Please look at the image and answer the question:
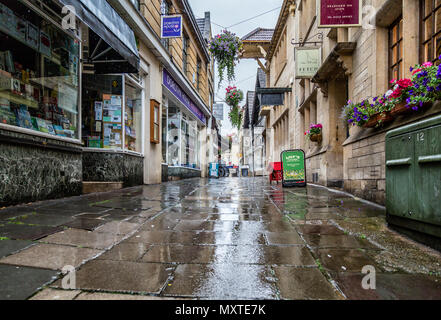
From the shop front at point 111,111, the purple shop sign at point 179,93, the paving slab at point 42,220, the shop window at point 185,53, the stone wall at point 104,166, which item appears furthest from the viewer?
the shop window at point 185,53

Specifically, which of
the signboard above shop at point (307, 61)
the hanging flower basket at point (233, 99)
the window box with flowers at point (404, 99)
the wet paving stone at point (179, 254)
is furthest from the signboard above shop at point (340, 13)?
the hanging flower basket at point (233, 99)

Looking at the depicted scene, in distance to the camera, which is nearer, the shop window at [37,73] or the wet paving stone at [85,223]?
the wet paving stone at [85,223]

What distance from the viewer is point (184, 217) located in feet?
12.1

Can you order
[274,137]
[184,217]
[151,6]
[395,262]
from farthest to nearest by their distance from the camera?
[274,137] → [151,6] → [184,217] → [395,262]

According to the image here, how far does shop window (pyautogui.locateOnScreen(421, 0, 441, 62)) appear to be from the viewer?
4.02m

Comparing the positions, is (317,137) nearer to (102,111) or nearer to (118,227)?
(102,111)

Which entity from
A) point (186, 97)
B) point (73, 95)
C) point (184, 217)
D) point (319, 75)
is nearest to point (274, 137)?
point (186, 97)

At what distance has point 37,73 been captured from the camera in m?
5.16

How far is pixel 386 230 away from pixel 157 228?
251cm

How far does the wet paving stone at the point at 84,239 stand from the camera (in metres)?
2.41

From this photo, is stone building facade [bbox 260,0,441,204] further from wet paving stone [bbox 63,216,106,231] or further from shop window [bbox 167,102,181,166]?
shop window [bbox 167,102,181,166]

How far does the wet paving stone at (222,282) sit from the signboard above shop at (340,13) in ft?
19.0

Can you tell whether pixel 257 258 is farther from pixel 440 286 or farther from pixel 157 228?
pixel 157 228

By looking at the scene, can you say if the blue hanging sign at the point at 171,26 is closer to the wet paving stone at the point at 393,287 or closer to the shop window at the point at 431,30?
the shop window at the point at 431,30
